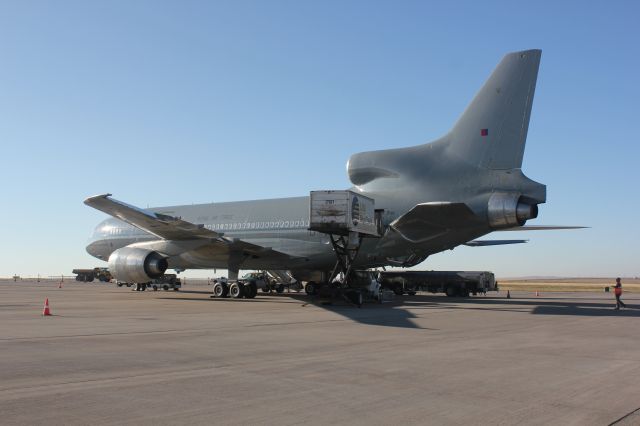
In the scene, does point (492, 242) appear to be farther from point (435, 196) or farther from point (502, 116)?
point (502, 116)

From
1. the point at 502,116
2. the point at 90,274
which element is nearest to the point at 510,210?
the point at 502,116

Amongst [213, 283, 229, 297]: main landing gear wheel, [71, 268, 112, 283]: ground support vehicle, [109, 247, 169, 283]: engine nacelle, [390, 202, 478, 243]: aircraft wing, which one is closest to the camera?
[390, 202, 478, 243]: aircraft wing

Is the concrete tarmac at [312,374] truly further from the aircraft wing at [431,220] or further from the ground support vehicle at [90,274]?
the ground support vehicle at [90,274]

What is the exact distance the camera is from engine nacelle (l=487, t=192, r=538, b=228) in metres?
22.8

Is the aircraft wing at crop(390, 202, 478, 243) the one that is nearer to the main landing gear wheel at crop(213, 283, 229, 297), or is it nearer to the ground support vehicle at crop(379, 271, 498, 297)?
the main landing gear wheel at crop(213, 283, 229, 297)

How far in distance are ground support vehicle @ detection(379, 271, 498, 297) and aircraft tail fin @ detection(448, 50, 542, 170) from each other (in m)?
18.2

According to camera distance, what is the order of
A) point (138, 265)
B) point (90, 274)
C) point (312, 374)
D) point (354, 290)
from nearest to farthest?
point (312, 374) → point (354, 290) → point (138, 265) → point (90, 274)

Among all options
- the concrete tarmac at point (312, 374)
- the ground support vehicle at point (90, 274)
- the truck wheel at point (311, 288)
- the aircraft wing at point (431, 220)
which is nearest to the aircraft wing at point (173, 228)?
the truck wheel at point (311, 288)

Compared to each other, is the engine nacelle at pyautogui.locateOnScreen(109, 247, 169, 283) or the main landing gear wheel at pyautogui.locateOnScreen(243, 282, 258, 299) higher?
the engine nacelle at pyautogui.locateOnScreen(109, 247, 169, 283)

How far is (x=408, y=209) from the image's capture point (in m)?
26.5

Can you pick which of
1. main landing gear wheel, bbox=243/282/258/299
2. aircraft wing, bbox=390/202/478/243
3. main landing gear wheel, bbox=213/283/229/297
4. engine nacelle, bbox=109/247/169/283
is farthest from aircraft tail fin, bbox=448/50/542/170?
engine nacelle, bbox=109/247/169/283

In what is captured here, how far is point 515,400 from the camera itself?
6906 mm

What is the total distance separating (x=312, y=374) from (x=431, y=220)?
56.9 feet

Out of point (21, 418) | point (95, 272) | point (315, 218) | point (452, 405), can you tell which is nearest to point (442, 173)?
point (315, 218)
